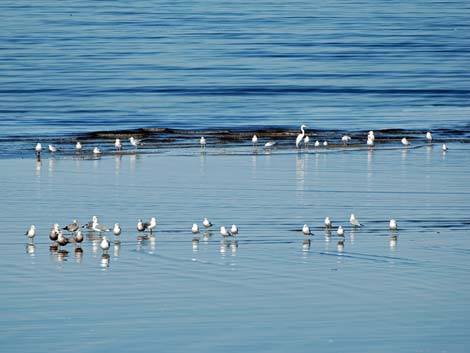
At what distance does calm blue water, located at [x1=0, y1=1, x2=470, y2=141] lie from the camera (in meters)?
41.2

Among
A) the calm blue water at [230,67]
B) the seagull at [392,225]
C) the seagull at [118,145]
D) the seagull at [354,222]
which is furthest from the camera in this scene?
the calm blue water at [230,67]

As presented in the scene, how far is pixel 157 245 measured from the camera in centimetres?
1739

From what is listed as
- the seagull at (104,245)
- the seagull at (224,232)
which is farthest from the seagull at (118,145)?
the seagull at (104,245)

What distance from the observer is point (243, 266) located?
1594 cm

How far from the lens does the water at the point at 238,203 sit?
516 inches

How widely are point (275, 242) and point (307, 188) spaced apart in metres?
5.75

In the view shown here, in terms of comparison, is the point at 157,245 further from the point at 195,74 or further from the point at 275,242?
the point at 195,74

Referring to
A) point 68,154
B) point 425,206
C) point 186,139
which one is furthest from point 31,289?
point 186,139

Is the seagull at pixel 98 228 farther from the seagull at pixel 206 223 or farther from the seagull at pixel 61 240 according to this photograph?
the seagull at pixel 206 223

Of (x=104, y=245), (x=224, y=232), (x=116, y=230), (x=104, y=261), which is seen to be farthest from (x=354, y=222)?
(x=104, y=261)

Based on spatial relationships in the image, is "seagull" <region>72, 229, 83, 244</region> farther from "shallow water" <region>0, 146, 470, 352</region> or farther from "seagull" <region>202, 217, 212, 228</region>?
"seagull" <region>202, 217, 212, 228</region>

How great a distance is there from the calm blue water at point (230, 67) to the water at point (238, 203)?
0.25m

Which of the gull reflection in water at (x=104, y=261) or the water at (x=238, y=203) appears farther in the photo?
the gull reflection in water at (x=104, y=261)

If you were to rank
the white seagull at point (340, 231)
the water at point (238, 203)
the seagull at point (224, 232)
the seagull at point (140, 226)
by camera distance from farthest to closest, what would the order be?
the seagull at point (140, 226), the white seagull at point (340, 231), the seagull at point (224, 232), the water at point (238, 203)
